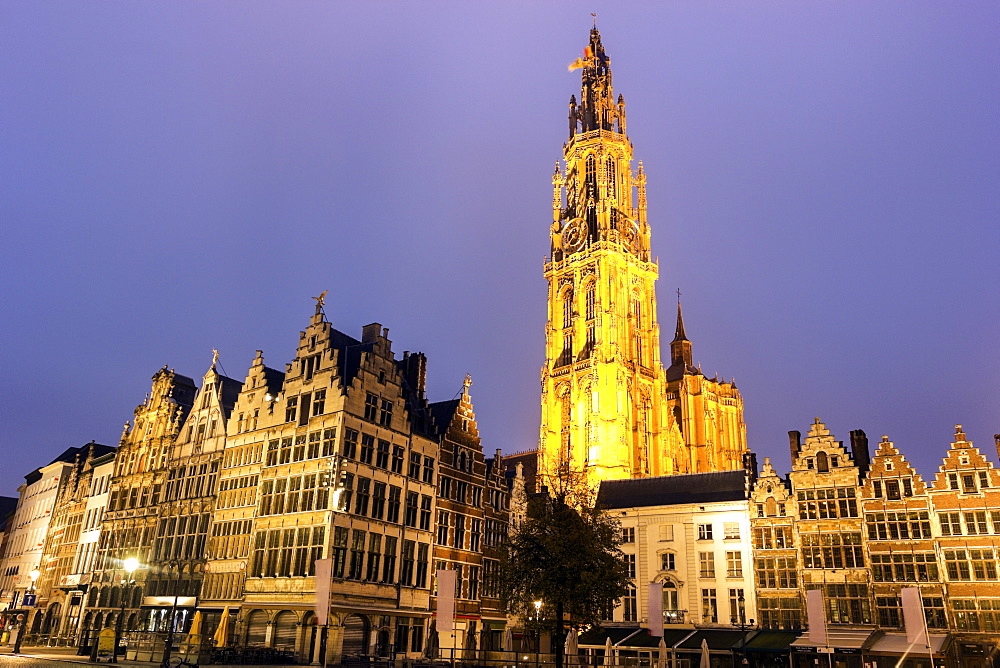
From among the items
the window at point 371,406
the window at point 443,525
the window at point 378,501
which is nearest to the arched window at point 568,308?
the window at point 443,525

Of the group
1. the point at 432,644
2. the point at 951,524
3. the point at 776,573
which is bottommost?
the point at 432,644

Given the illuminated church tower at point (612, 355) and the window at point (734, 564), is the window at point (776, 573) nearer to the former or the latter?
the window at point (734, 564)

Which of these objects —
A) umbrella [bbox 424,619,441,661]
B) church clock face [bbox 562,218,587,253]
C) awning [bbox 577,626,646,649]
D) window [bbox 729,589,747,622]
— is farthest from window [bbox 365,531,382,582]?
church clock face [bbox 562,218,587,253]

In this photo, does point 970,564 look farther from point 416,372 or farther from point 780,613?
point 416,372

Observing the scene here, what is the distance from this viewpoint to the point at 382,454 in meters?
38.0

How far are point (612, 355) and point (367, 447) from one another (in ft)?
169

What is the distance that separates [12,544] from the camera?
66.1 m

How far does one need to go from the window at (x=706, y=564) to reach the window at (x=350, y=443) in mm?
20940

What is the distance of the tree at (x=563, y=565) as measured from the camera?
106ft

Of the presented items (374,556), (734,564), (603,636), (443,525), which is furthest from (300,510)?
(734,564)

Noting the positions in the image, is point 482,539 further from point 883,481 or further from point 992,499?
point 992,499

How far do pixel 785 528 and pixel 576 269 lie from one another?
53.8m

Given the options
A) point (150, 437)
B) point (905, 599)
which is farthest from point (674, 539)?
point (150, 437)

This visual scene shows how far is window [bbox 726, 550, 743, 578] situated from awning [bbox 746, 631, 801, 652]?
337cm
